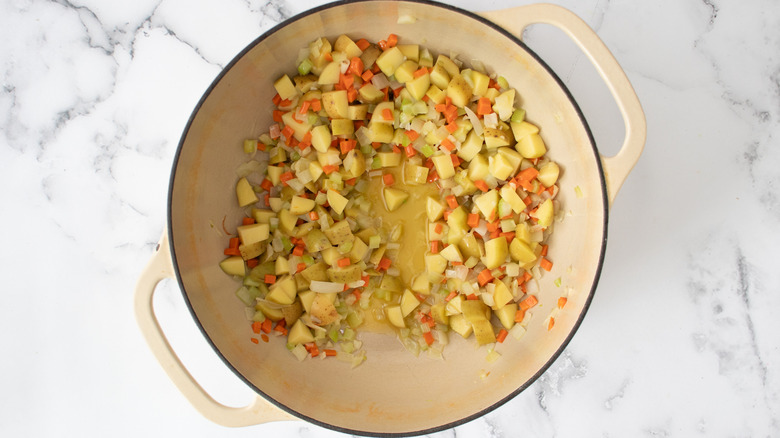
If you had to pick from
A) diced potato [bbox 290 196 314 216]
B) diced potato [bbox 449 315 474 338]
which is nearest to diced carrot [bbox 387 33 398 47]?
diced potato [bbox 290 196 314 216]

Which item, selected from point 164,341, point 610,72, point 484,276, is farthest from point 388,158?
point 164,341

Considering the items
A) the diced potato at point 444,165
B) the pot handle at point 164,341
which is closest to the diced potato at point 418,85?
the diced potato at point 444,165

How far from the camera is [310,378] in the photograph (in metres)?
1.93

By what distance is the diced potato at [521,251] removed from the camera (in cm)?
186

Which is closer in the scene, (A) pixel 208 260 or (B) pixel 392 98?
(A) pixel 208 260

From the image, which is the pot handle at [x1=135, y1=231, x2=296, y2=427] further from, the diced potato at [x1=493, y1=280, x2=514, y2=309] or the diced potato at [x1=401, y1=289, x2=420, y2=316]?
the diced potato at [x1=493, y1=280, x2=514, y2=309]

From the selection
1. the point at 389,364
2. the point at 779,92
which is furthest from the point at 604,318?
the point at 779,92

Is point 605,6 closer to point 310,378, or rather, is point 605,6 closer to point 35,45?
point 310,378

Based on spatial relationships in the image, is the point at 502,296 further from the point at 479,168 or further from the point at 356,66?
the point at 356,66

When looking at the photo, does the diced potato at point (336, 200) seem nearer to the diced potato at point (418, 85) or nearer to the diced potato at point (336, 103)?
the diced potato at point (336, 103)

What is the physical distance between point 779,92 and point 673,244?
0.61 m

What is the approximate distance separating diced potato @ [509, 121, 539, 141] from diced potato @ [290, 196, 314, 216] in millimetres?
704

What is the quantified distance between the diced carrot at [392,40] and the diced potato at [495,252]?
70 cm

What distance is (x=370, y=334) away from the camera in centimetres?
201
